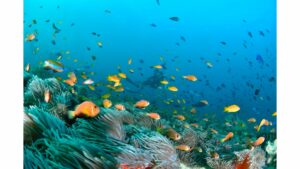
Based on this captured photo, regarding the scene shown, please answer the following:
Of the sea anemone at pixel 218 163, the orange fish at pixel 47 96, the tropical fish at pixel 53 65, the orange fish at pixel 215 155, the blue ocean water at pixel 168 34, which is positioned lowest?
Answer: the sea anemone at pixel 218 163

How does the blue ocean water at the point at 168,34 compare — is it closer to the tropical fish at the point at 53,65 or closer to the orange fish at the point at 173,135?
the tropical fish at the point at 53,65

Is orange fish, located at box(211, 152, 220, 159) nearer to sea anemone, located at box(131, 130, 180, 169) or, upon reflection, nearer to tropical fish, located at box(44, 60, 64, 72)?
sea anemone, located at box(131, 130, 180, 169)

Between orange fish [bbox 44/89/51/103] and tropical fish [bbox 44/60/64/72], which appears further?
tropical fish [bbox 44/60/64/72]

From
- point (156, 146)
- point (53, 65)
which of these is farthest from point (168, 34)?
point (156, 146)

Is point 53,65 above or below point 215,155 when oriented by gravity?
above

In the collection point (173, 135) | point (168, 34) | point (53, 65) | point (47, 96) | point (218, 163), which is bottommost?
point (218, 163)

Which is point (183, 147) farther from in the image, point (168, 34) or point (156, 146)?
point (168, 34)

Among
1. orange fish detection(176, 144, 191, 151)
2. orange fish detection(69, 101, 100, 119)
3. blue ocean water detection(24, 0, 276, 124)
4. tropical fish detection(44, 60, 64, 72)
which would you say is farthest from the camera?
blue ocean water detection(24, 0, 276, 124)

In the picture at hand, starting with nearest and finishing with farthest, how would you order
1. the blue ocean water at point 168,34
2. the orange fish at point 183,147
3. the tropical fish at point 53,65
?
the orange fish at point 183,147 → the tropical fish at point 53,65 → the blue ocean water at point 168,34

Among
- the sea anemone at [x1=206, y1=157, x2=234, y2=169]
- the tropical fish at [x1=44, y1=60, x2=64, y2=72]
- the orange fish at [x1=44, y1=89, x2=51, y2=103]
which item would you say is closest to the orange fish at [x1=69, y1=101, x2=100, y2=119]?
the orange fish at [x1=44, y1=89, x2=51, y2=103]

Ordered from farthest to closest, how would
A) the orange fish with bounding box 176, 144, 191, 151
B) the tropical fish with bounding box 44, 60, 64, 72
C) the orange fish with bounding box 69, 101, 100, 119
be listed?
the tropical fish with bounding box 44, 60, 64, 72
the orange fish with bounding box 176, 144, 191, 151
the orange fish with bounding box 69, 101, 100, 119

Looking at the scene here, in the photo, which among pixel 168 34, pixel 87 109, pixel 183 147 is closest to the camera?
pixel 87 109

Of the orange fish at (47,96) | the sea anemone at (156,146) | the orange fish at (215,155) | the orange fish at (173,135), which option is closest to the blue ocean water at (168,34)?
the orange fish at (215,155)

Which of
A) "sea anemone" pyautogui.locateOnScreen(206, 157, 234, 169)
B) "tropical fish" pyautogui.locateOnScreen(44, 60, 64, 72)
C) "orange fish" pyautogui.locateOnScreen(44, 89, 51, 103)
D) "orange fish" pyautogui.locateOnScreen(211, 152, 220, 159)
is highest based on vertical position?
"tropical fish" pyautogui.locateOnScreen(44, 60, 64, 72)
